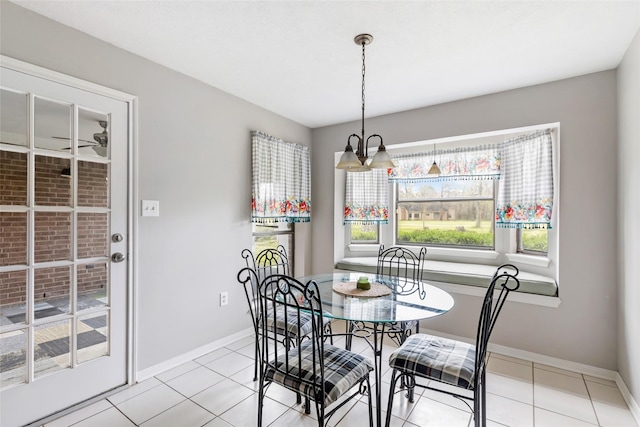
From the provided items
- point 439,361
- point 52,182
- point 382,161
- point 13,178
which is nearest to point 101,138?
point 52,182

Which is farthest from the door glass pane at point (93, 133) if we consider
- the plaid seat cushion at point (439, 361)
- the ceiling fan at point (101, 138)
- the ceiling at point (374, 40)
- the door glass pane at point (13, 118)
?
the plaid seat cushion at point (439, 361)

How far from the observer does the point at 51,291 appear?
1.90 meters

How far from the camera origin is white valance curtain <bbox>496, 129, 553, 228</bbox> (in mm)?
2758

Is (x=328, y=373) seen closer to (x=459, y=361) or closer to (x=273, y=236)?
(x=459, y=361)

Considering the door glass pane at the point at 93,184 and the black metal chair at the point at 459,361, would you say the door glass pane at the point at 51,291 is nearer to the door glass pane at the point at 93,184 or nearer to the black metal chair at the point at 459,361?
the door glass pane at the point at 93,184

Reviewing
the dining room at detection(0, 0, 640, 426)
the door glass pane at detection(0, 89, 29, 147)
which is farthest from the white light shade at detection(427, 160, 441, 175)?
the door glass pane at detection(0, 89, 29, 147)

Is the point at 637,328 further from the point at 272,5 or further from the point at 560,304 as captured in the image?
the point at 272,5

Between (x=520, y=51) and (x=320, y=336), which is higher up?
(x=520, y=51)

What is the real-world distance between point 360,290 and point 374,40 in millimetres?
1691

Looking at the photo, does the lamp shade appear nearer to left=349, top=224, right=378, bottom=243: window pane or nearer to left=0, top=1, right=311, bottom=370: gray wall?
left=0, top=1, right=311, bottom=370: gray wall

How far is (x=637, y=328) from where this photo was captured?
195cm

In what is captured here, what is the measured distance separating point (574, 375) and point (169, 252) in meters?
3.34

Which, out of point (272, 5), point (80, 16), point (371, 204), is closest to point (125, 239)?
point (80, 16)

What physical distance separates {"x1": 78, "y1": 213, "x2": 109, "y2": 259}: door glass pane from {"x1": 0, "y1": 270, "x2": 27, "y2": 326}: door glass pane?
306mm
